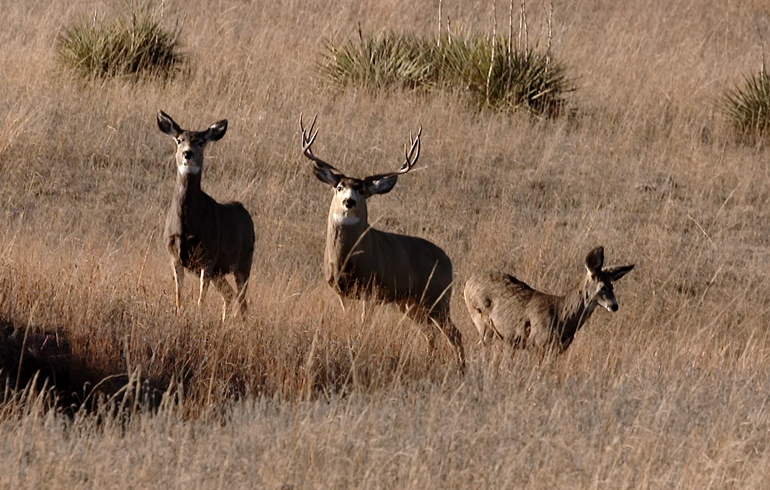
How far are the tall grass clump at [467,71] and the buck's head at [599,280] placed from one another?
7.01 m

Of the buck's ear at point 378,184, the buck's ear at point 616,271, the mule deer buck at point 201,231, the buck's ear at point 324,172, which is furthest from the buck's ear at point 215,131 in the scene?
the buck's ear at point 616,271

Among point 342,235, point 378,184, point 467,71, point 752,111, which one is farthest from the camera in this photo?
point 467,71

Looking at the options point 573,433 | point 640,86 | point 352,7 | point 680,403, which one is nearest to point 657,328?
point 680,403

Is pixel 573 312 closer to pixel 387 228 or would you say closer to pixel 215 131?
pixel 215 131

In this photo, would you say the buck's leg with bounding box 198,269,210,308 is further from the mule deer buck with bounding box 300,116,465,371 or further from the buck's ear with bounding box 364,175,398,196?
the buck's ear with bounding box 364,175,398,196

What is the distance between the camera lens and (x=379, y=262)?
30.1ft

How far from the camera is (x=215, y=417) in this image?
22.9 feet

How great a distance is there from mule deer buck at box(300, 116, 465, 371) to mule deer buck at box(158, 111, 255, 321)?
30.1 inches

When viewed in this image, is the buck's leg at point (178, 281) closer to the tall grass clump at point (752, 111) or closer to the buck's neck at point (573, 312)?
the buck's neck at point (573, 312)

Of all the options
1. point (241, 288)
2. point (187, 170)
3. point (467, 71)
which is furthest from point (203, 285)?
point (467, 71)

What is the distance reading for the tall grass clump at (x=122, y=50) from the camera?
15812 millimetres

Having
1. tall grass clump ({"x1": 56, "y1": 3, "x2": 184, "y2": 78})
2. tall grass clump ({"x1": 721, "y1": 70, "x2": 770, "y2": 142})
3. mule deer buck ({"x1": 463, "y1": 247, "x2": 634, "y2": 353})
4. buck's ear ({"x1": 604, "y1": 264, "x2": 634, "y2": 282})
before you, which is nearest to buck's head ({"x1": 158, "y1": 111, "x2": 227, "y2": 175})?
mule deer buck ({"x1": 463, "y1": 247, "x2": 634, "y2": 353})

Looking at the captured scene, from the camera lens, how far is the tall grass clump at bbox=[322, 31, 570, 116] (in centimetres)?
1591

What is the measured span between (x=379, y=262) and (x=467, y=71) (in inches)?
293
